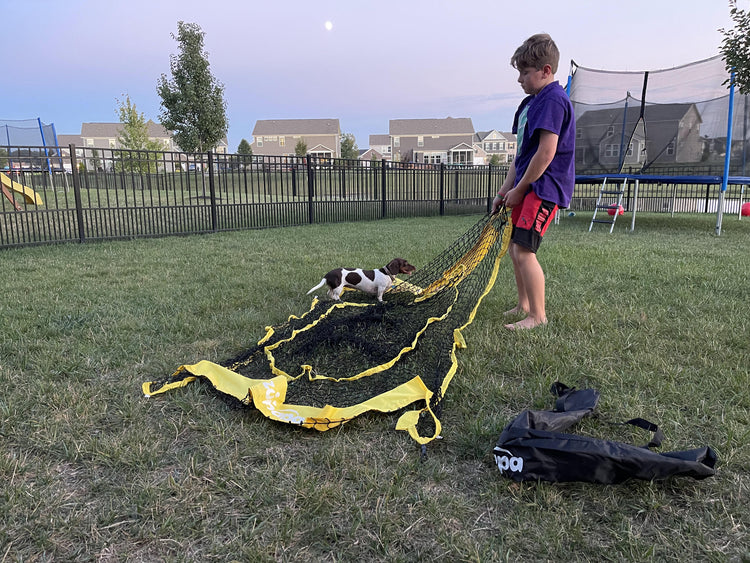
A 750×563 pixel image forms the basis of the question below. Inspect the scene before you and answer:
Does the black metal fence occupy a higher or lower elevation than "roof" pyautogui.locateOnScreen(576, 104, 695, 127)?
lower

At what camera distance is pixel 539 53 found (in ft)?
9.19

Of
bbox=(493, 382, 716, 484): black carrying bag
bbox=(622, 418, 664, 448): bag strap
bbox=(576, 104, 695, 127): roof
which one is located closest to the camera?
bbox=(493, 382, 716, 484): black carrying bag

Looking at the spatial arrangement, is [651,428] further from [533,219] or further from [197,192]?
[197,192]

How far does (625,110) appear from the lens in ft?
33.9

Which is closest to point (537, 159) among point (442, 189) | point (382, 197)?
point (382, 197)

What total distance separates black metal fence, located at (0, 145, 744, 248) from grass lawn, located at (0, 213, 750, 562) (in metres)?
4.32

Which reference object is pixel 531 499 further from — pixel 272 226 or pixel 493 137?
pixel 493 137

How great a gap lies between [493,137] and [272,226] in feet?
278

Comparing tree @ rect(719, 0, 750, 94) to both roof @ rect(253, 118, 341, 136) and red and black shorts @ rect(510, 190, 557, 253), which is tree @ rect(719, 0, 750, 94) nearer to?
red and black shorts @ rect(510, 190, 557, 253)

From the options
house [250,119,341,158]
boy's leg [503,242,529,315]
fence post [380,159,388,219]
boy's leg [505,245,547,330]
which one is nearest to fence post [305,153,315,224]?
fence post [380,159,388,219]

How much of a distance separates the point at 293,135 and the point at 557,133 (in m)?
72.9

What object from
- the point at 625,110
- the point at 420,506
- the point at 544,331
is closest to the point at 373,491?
the point at 420,506

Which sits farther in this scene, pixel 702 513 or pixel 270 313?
pixel 270 313

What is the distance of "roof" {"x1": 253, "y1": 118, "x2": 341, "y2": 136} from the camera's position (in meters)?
70.4
